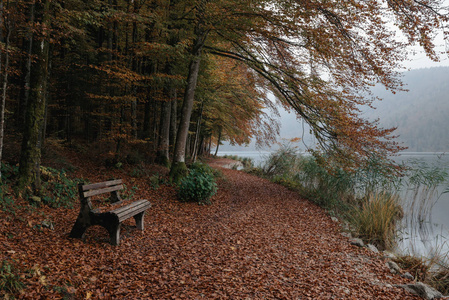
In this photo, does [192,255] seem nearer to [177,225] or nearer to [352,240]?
[177,225]

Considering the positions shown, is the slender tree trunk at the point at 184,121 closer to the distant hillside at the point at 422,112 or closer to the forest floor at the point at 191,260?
the forest floor at the point at 191,260

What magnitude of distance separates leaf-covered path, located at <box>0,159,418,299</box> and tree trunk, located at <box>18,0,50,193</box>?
2.76 ft

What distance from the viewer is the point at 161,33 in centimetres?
906

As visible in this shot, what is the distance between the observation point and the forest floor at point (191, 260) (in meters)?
2.72

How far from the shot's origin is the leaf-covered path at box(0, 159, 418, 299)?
2723 mm

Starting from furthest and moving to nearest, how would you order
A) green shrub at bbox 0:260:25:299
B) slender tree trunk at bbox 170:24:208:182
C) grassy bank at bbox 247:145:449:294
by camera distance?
slender tree trunk at bbox 170:24:208:182 < grassy bank at bbox 247:145:449:294 < green shrub at bbox 0:260:25:299

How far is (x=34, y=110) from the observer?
15.3 feet

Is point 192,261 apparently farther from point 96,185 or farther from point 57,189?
point 57,189

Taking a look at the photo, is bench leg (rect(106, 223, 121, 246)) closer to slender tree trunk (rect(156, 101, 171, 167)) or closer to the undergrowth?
the undergrowth

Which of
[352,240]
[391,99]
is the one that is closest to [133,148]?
[352,240]

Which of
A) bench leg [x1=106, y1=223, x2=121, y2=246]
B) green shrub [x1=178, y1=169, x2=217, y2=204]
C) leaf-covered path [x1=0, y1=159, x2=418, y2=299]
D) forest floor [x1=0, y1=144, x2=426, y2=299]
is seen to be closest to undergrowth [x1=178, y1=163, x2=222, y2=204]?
green shrub [x1=178, y1=169, x2=217, y2=204]

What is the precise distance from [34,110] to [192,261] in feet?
13.2

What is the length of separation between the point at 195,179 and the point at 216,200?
0.99 meters

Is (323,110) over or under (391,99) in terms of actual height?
under
